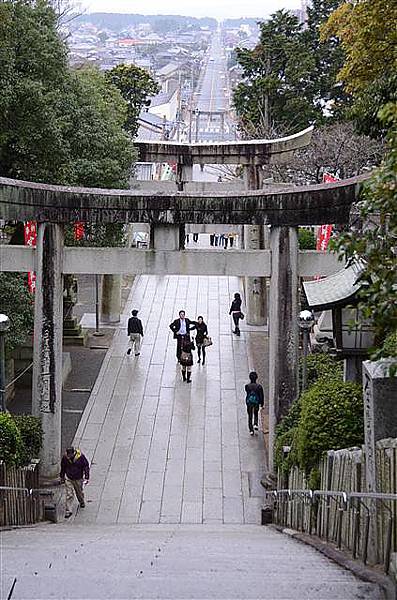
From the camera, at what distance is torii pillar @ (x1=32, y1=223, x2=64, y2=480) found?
14148mm

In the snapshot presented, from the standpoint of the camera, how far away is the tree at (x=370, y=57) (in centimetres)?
1581

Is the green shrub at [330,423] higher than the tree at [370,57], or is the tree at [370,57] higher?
the tree at [370,57]

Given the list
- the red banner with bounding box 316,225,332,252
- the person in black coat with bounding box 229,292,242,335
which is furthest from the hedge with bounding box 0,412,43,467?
the person in black coat with bounding box 229,292,242,335

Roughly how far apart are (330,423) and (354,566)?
2937 mm

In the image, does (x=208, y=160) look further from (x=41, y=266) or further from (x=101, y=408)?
(x=41, y=266)

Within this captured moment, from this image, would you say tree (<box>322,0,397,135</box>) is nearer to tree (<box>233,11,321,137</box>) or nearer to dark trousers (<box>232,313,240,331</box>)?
dark trousers (<box>232,313,240,331</box>)

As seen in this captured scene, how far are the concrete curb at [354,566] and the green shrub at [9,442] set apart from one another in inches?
155

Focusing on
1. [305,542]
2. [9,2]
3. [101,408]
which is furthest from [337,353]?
[9,2]

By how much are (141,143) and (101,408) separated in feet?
29.5

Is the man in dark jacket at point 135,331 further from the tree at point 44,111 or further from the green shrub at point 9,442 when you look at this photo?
the green shrub at point 9,442

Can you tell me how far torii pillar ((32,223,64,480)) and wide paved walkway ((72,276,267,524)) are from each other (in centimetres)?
88

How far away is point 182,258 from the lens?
568 inches

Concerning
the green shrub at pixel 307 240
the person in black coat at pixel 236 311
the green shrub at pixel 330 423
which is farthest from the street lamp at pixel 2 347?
the green shrub at pixel 307 240

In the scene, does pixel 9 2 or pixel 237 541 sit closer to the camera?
pixel 237 541
